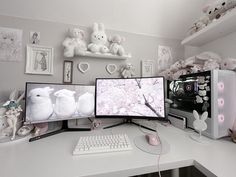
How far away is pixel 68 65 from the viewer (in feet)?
3.76

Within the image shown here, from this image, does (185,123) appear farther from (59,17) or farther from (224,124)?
(59,17)

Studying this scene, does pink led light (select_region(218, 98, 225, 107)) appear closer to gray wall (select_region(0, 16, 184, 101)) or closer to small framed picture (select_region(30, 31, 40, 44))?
gray wall (select_region(0, 16, 184, 101))

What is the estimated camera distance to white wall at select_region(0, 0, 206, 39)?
1.05 metres

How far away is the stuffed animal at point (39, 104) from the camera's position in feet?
2.84

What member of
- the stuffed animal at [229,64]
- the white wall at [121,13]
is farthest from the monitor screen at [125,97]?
the white wall at [121,13]

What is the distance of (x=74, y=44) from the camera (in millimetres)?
1090

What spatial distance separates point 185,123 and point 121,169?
743 millimetres

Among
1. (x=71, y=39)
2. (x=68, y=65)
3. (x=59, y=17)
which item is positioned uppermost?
(x=59, y=17)

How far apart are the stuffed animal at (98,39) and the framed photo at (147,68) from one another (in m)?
0.44

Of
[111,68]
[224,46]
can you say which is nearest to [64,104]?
[111,68]

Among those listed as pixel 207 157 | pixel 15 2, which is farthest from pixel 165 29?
pixel 15 2

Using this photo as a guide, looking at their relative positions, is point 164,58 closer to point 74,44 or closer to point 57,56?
point 74,44

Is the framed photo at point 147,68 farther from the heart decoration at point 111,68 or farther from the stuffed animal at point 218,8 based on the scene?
the stuffed animal at point 218,8

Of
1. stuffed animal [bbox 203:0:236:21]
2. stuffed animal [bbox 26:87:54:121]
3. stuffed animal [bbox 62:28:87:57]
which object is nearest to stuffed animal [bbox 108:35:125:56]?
stuffed animal [bbox 62:28:87:57]
